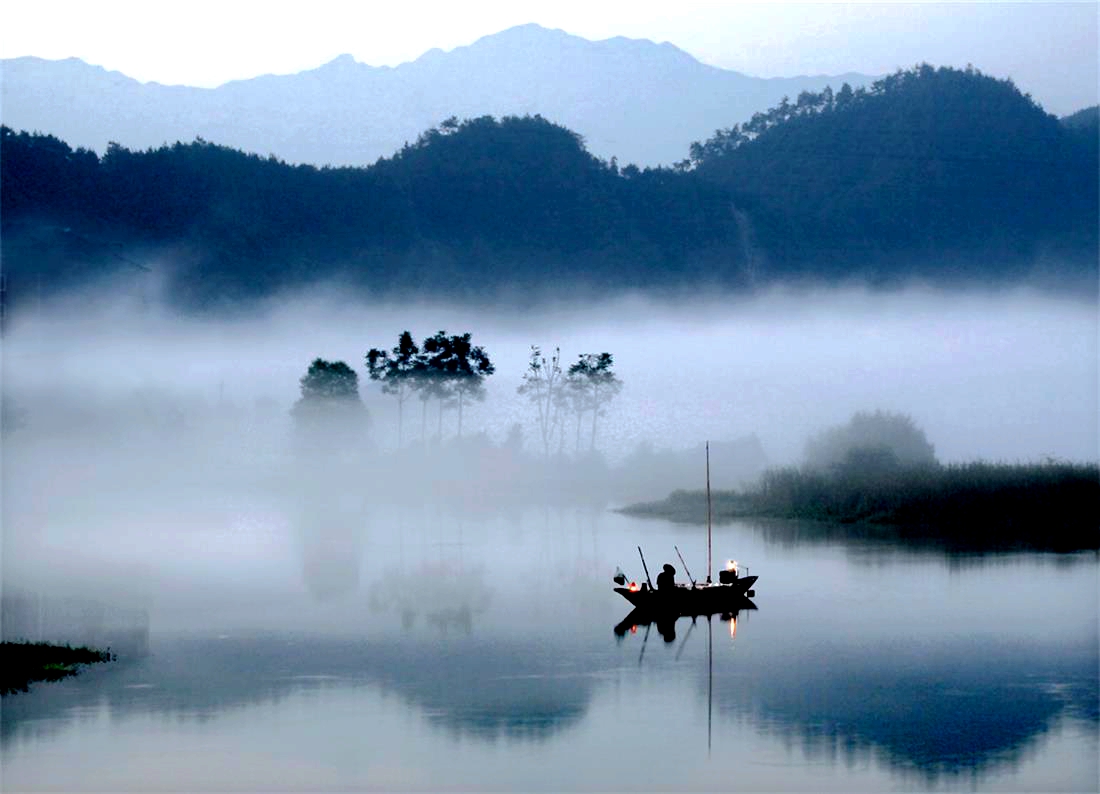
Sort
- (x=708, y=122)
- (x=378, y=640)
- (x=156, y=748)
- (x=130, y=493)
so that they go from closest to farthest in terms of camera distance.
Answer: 1. (x=156, y=748)
2. (x=378, y=640)
3. (x=130, y=493)
4. (x=708, y=122)

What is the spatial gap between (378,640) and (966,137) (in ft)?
340

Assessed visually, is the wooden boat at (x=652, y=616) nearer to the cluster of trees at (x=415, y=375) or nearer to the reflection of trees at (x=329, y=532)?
the reflection of trees at (x=329, y=532)

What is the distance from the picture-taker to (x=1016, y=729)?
2225 centimetres

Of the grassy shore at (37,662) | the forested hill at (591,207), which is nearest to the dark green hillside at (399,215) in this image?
the forested hill at (591,207)

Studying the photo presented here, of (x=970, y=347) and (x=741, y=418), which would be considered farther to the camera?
(x=970, y=347)

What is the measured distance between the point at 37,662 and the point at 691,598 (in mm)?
12066

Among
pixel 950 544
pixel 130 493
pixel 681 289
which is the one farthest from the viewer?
pixel 681 289

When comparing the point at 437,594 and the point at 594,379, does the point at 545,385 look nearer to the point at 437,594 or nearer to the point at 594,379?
the point at 594,379

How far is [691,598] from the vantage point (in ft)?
106

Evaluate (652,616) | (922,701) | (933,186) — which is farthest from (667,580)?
(933,186)

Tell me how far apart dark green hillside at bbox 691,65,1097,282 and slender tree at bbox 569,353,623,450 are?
44.8m

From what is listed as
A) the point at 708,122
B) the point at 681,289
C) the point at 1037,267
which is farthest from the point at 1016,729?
the point at 708,122

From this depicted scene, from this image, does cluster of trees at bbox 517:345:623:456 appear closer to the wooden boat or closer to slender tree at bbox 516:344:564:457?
slender tree at bbox 516:344:564:457

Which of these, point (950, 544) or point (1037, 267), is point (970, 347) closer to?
point (1037, 267)
